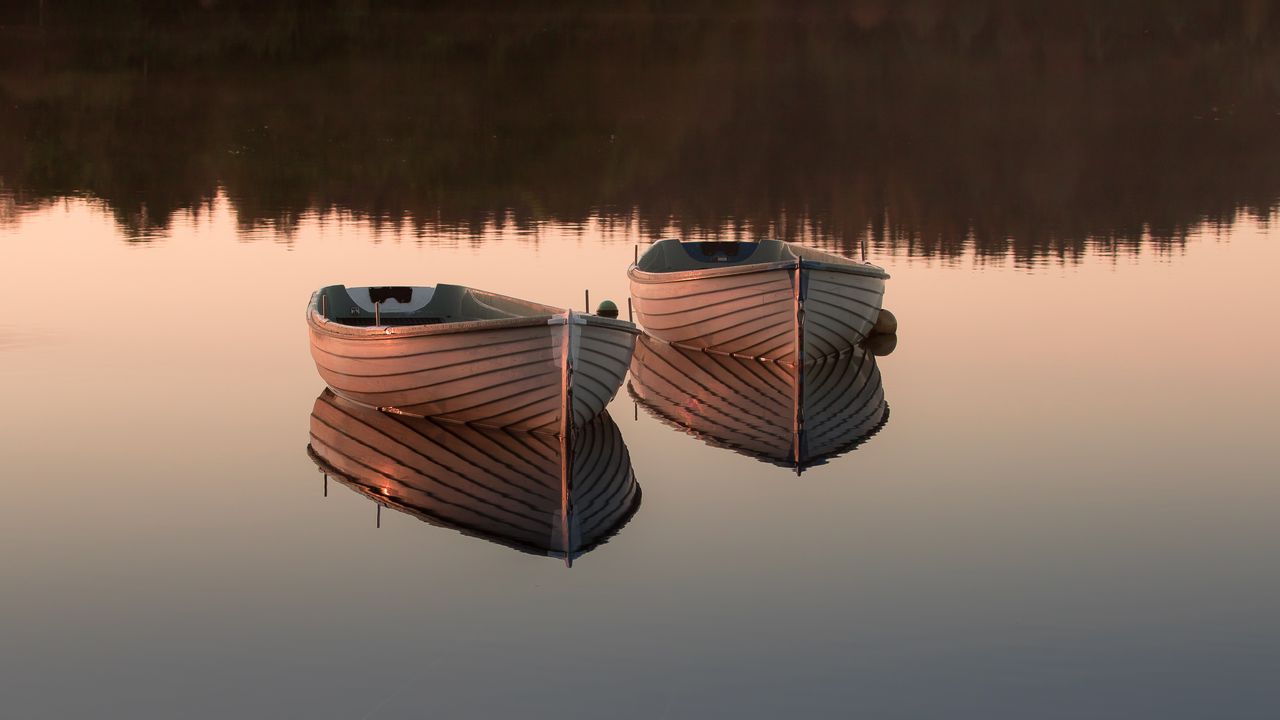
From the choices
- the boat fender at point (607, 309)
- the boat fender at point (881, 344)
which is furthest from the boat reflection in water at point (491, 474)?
the boat fender at point (881, 344)

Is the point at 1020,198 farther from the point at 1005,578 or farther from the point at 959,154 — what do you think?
the point at 1005,578

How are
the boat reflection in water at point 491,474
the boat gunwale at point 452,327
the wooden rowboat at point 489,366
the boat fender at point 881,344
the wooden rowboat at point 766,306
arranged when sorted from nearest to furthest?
the boat reflection in water at point 491,474, the boat gunwale at point 452,327, the wooden rowboat at point 489,366, the wooden rowboat at point 766,306, the boat fender at point 881,344

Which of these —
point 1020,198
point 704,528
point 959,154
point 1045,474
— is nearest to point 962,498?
point 1045,474

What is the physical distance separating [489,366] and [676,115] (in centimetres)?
4369

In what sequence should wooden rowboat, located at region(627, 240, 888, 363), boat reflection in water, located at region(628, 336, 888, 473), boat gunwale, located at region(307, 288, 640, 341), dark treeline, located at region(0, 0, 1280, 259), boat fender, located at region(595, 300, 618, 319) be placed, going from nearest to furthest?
boat gunwale, located at region(307, 288, 640, 341), boat reflection in water, located at region(628, 336, 888, 473), wooden rowboat, located at region(627, 240, 888, 363), boat fender, located at region(595, 300, 618, 319), dark treeline, located at region(0, 0, 1280, 259)

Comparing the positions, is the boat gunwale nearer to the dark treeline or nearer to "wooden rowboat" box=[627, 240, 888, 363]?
"wooden rowboat" box=[627, 240, 888, 363]

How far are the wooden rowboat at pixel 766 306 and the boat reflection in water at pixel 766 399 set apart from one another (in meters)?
0.22

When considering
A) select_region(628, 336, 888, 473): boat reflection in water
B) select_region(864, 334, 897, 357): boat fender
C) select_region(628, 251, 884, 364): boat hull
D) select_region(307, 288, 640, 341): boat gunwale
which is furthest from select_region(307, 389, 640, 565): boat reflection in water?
select_region(864, 334, 897, 357): boat fender

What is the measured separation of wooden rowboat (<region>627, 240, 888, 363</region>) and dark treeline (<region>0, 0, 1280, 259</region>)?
36.8 ft

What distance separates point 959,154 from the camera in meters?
50.8

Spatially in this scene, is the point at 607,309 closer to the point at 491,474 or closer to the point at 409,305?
the point at 409,305

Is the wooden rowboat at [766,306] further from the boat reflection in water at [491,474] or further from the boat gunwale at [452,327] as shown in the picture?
the boat gunwale at [452,327]

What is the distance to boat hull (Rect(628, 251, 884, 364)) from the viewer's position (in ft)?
68.7

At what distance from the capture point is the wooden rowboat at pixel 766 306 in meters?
21.0
